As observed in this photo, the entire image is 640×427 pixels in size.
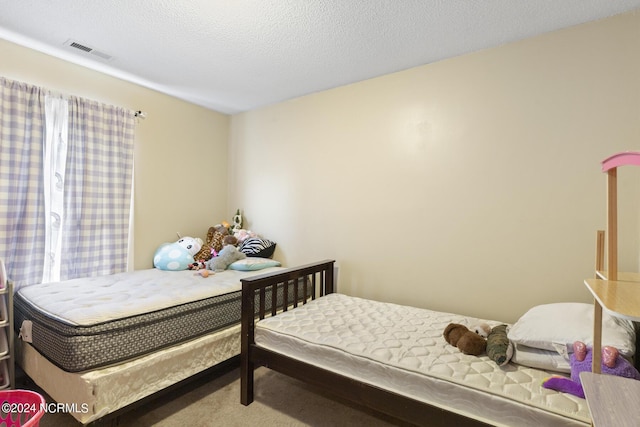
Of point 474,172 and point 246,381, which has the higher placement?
point 474,172

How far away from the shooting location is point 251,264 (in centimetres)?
278

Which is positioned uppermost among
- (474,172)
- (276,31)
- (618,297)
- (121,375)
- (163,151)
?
(276,31)

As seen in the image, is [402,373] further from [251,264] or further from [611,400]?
[251,264]

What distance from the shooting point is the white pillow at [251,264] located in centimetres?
277

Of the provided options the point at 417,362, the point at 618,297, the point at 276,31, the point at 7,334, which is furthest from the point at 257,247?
the point at 618,297

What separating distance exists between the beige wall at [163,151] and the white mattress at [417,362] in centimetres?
Result: 173

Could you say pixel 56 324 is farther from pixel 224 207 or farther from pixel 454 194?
pixel 454 194

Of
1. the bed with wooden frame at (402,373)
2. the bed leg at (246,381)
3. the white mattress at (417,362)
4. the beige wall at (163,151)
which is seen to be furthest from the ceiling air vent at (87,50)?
the bed leg at (246,381)

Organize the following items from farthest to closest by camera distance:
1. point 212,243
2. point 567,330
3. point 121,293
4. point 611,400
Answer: point 212,243, point 121,293, point 567,330, point 611,400

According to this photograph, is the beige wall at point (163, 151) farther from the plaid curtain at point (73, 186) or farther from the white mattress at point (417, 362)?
the white mattress at point (417, 362)

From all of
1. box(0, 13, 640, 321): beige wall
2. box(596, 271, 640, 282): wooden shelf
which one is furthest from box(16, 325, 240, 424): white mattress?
box(596, 271, 640, 282): wooden shelf

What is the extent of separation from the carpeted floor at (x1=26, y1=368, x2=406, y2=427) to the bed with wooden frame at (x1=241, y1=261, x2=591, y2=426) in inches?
5.1

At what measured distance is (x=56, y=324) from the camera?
5.13 ft

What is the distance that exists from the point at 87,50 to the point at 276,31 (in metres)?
1.40
